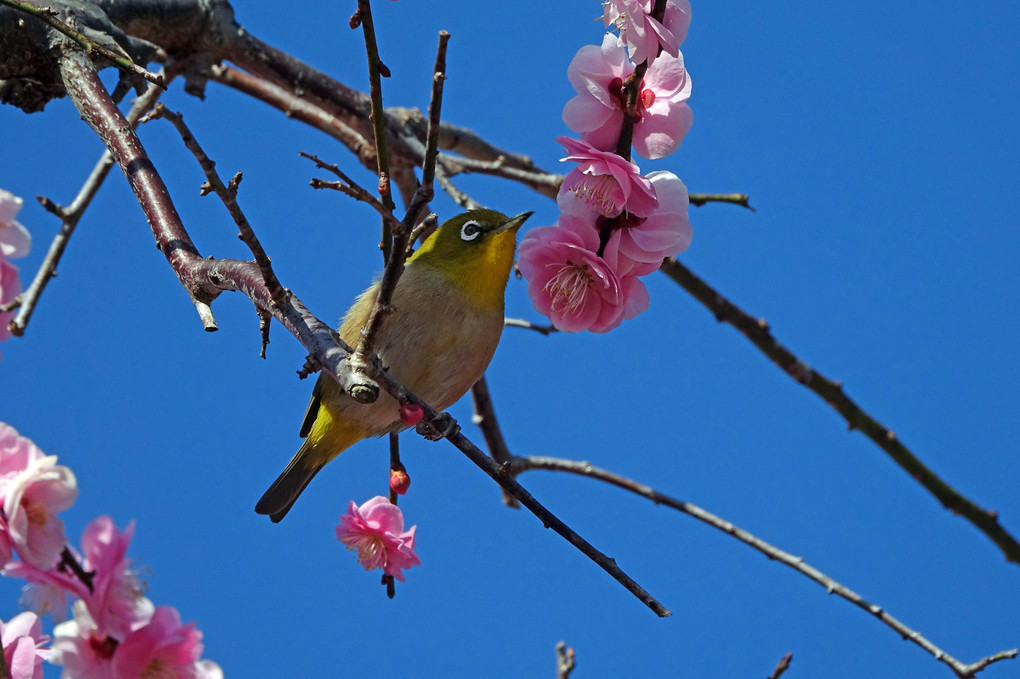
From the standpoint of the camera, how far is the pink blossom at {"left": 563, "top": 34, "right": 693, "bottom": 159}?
2625 mm

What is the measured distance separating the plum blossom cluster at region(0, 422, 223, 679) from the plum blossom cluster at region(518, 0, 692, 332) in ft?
4.68

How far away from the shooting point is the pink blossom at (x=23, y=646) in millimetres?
2043

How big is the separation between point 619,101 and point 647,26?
25cm

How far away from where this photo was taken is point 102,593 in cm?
169

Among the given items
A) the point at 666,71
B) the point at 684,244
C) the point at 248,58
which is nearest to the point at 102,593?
the point at 684,244

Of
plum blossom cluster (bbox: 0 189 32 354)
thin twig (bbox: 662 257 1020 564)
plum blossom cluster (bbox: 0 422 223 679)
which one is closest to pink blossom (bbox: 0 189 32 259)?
plum blossom cluster (bbox: 0 189 32 354)

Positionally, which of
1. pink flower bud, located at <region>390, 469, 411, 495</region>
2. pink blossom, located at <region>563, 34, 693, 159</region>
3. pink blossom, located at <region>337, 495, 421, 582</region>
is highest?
pink blossom, located at <region>563, 34, 693, 159</region>

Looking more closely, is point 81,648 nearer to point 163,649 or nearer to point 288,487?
point 163,649

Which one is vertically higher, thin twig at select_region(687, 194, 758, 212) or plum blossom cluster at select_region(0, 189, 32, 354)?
thin twig at select_region(687, 194, 758, 212)

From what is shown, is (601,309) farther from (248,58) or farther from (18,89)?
(248,58)

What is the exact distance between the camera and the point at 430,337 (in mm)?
3998

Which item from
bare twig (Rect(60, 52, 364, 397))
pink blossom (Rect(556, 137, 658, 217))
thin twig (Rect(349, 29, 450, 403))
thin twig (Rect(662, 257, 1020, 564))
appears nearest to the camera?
thin twig (Rect(349, 29, 450, 403))

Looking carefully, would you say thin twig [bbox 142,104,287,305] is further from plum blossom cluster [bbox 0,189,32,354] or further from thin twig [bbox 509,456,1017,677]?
thin twig [bbox 509,456,1017,677]

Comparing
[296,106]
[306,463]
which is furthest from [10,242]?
[296,106]
